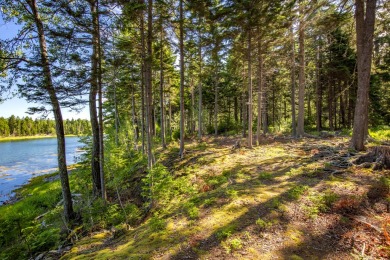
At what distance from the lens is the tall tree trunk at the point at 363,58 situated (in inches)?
256

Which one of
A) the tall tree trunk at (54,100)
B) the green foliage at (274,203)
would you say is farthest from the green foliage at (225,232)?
the tall tree trunk at (54,100)

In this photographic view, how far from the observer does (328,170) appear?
6043 mm

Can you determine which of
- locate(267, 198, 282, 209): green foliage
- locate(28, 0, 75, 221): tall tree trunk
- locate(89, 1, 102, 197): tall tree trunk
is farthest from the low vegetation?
locate(89, 1, 102, 197): tall tree trunk

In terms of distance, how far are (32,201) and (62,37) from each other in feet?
34.0

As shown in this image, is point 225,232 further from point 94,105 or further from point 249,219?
point 94,105

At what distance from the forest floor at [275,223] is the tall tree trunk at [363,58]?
5.45 feet

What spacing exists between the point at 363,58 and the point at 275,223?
6770 millimetres

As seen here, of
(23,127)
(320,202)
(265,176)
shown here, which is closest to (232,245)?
(320,202)

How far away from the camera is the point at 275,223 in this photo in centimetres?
357

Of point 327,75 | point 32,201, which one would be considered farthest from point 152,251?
point 327,75

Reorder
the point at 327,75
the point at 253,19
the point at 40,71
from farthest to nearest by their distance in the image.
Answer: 1. the point at 327,75
2. the point at 253,19
3. the point at 40,71

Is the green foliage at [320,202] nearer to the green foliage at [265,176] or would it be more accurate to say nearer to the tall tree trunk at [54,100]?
the green foliage at [265,176]

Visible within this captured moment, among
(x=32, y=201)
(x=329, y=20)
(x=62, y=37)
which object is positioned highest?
(x=329, y=20)

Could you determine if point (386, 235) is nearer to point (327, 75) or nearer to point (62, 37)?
point (62, 37)
